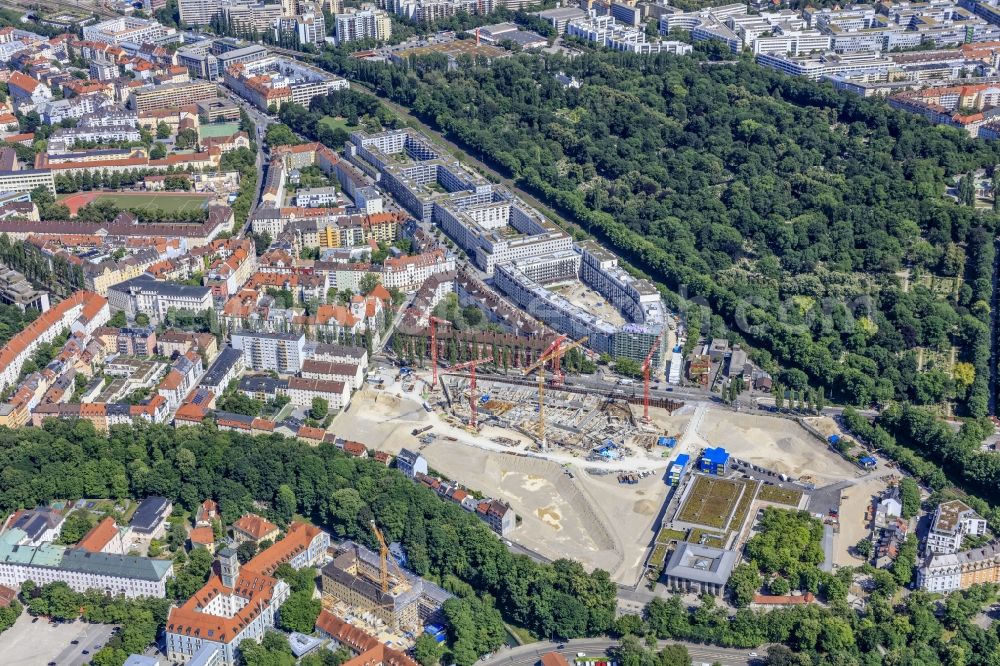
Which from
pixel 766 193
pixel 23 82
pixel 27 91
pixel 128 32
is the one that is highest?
pixel 766 193

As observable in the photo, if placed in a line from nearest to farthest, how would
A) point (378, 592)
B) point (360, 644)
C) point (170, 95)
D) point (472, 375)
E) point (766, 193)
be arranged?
point (360, 644)
point (378, 592)
point (472, 375)
point (766, 193)
point (170, 95)

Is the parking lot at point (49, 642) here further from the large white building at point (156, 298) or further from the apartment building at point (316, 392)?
the large white building at point (156, 298)

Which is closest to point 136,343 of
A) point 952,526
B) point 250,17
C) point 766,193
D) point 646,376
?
point 646,376

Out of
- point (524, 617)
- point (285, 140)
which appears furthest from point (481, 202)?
point (524, 617)

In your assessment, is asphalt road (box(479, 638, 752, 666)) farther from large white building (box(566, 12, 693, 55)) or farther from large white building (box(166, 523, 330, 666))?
large white building (box(566, 12, 693, 55))

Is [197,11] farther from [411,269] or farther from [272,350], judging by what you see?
[272,350]

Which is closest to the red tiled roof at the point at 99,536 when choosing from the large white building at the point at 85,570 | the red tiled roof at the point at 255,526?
the large white building at the point at 85,570
